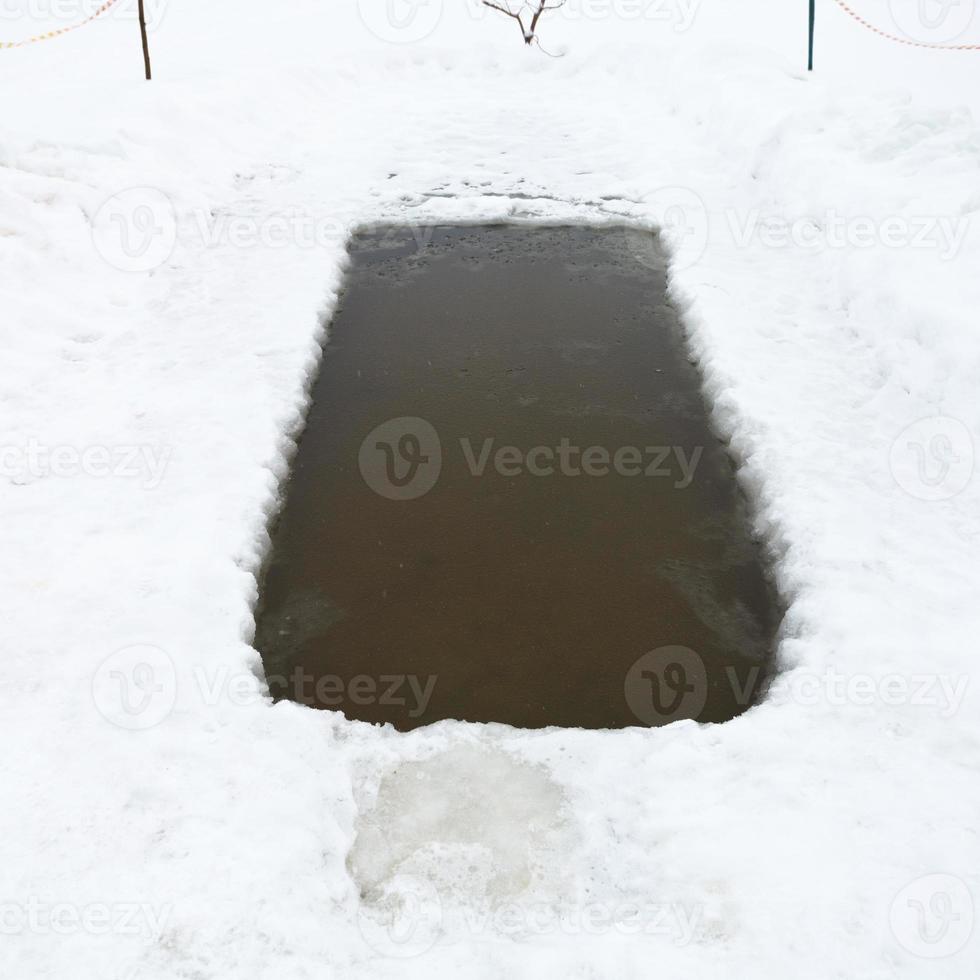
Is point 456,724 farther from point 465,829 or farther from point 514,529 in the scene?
point 514,529

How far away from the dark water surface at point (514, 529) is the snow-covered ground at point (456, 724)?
0.81 feet

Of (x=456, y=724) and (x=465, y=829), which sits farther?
(x=456, y=724)

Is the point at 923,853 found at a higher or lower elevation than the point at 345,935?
higher

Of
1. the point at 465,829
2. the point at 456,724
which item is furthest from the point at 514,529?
the point at 465,829

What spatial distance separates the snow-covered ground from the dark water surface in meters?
0.25

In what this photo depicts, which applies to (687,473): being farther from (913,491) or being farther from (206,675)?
(206,675)

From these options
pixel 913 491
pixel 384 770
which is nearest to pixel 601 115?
pixel 913 491

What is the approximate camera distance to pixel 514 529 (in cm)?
496

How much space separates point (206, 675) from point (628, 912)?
2091 mm

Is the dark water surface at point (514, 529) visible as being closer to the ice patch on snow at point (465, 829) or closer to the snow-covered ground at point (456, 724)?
the snow-covered ground at point (456, 724)

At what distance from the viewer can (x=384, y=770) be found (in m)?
3.60

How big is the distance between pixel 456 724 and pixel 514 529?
4.72 ft

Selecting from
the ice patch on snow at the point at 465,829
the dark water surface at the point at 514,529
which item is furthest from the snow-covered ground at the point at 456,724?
the dark water surface at the point at 514,529

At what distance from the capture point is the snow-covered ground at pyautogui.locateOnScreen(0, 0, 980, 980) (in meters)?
3.00
